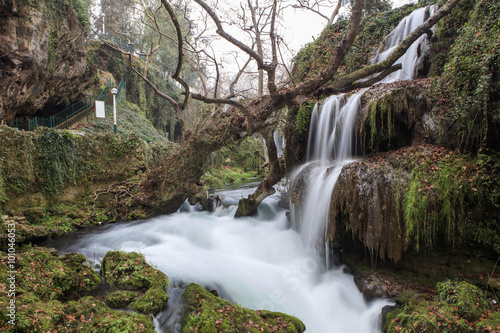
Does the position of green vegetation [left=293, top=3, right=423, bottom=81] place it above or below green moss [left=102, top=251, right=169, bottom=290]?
above

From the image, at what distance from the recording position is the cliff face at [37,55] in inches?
366

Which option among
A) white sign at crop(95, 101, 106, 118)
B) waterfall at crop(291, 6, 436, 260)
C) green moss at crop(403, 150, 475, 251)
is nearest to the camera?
green moss at crop(403, 150, 475, 251)

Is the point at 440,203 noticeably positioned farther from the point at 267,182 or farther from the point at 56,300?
the point at 56,300

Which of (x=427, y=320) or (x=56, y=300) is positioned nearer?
(x=427, y=320)

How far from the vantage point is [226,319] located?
149 inches

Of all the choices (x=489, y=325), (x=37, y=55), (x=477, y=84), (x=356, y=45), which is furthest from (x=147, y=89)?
(x=489, y=325)

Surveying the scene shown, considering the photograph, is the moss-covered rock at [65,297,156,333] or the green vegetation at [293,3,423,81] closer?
the moss-covered rock at [65,297,156,333]

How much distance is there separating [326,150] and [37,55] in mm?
11752

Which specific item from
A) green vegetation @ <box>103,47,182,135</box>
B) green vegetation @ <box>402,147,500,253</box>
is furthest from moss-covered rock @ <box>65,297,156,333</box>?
green vegetation @ <box>103,47,182,135</box>

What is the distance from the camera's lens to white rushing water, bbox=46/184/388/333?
15.6ft

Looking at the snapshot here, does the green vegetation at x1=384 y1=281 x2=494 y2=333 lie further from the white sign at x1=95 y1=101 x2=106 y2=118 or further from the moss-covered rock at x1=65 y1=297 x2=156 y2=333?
the white sign at x1=95 y1=101 x2=106 y2=118

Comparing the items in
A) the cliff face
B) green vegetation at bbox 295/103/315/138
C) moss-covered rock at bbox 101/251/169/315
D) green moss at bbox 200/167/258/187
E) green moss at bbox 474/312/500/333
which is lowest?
moss-covered rock at bbox 101/251/169/315

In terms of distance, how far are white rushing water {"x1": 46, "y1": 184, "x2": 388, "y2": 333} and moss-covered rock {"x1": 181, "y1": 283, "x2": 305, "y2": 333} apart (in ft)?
1.37

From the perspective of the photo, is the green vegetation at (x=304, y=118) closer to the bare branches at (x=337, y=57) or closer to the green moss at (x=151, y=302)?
the bare branches at (x=337, y=57)
